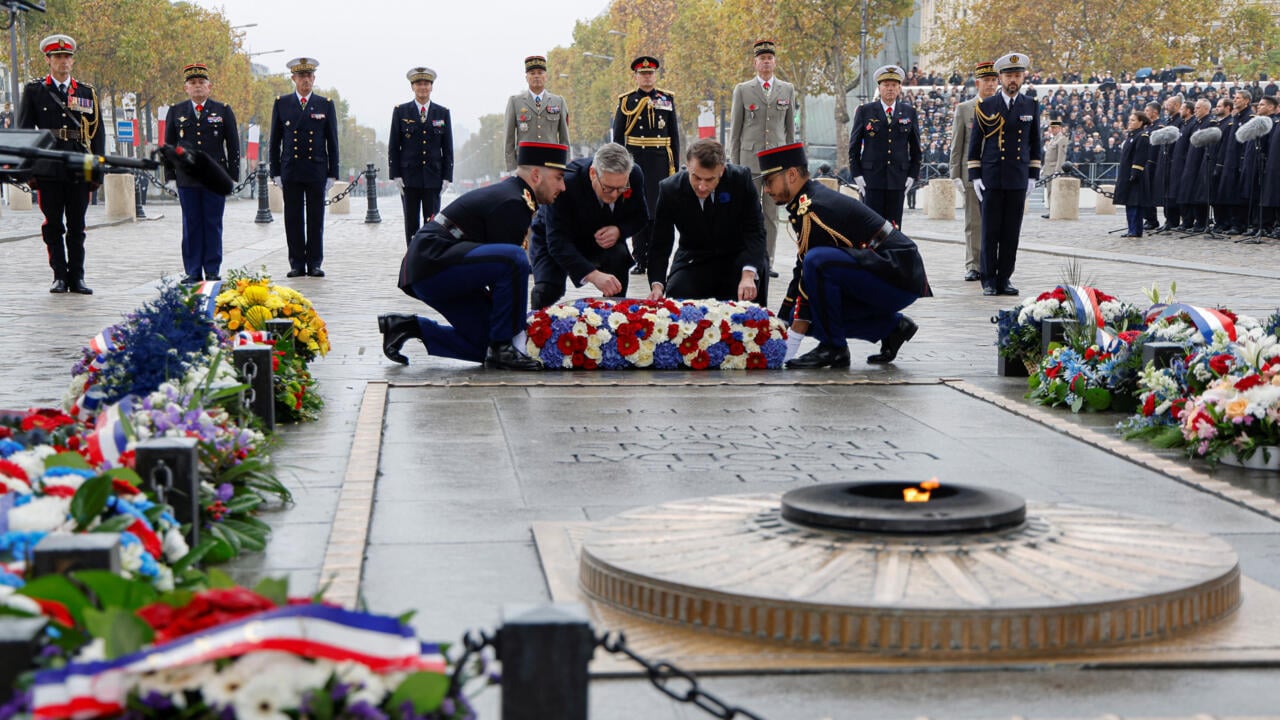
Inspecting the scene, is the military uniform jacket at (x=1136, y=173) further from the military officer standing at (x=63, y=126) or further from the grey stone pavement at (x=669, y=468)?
the military officer standing at (x=63, y=126)

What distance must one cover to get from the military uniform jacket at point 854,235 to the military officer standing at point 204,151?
6.54 metres

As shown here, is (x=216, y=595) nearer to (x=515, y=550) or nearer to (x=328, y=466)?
(x=515, y=550)

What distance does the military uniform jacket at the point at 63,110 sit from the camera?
1410 cm

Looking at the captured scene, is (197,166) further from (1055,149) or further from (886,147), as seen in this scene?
(1055,149)

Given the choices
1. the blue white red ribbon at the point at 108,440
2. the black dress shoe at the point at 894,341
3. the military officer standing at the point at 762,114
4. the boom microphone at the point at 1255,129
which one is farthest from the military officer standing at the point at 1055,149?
the blue white red ribbon at the point at 108,440

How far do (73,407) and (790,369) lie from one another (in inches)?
192

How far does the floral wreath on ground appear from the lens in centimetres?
934

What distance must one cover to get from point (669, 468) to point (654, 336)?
3247mm

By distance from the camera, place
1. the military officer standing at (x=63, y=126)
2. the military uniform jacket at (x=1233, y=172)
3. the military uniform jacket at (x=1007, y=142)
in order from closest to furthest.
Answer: the military officer standing at (x=63, y=126), the military uniform jacket at (x=1007, y=142), the military uniform jacket at (x=1233, y=172)

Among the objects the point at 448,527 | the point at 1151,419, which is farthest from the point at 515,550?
the point at 1151,419

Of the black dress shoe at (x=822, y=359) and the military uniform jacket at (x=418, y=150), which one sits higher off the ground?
the military uniform jacket at (x=418, y=150)

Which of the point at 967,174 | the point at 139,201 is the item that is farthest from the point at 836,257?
the point at 139,201

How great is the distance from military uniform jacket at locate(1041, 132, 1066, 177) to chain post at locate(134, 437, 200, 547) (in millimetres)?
34023

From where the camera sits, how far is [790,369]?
9.52 m
